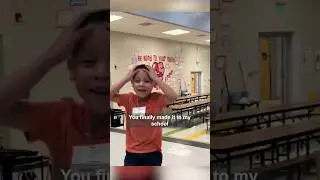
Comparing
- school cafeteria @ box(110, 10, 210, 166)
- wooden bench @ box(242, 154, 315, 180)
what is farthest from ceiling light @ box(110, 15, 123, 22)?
wooden bench @ box(242, 154, 315, 180)

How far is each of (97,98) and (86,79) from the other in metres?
0.18

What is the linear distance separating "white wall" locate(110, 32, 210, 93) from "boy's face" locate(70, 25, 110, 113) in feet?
0.28

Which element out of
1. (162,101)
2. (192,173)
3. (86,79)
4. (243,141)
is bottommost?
(192,173)

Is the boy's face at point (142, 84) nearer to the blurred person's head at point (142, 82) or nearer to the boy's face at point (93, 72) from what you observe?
the blurred person's head at point (142, 82)

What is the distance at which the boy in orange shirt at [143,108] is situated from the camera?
2889mm

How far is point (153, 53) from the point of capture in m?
2.81

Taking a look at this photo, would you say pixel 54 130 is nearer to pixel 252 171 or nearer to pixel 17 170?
pixel 17 170

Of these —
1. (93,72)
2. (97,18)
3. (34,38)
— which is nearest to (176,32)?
(97,18)

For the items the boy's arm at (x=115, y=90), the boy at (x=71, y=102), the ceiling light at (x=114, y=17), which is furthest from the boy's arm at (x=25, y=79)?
the boy's arm at (x=115, y=90)

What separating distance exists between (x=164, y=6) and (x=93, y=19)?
58cm

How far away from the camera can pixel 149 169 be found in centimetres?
299

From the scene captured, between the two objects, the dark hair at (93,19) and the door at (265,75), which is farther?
the door at (265,75)

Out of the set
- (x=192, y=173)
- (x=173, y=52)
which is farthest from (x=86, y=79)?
(x=192, y=173)

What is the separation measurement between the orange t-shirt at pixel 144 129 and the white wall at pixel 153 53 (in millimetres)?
119
